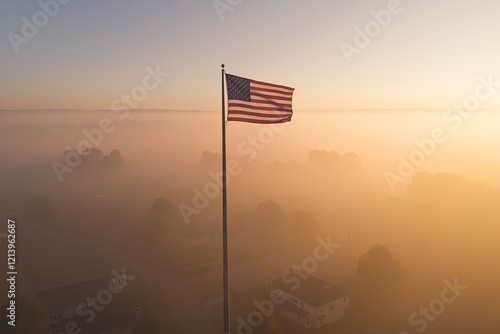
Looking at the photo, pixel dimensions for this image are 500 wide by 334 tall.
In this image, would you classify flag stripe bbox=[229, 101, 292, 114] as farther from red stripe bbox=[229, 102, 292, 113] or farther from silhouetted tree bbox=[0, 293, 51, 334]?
silhouetted tree bbox=[0, 293, 51, 334]

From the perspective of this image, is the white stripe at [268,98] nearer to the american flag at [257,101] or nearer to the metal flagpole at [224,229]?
the american flag at [257,101]

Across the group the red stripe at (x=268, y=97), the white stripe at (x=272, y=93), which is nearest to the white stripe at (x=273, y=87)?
the white stripe at (x=272, y=93)

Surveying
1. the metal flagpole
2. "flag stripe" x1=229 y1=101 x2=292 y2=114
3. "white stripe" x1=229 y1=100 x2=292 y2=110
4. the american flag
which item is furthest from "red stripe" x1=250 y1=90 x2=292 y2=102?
the metal flagpole

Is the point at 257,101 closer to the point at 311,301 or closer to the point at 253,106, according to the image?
the point at 253,106

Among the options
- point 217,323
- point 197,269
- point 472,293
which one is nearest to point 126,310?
point 217,323

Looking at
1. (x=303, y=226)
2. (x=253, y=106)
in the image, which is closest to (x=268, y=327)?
(x=253, y=106)
